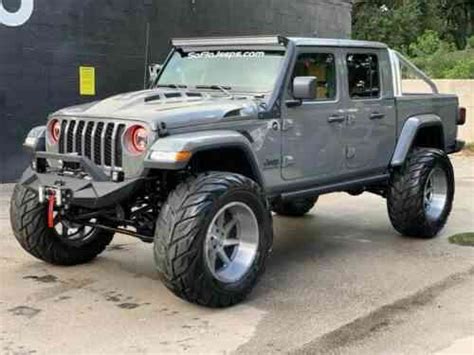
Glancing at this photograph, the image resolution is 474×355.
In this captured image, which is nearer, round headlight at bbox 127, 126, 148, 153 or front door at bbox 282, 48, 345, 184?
round headlight at bbox 127, 126, 148, 153

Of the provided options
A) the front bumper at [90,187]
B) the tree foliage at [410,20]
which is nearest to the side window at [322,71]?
the front bumper at [90,187]

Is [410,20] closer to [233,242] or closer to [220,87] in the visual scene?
[220,87]

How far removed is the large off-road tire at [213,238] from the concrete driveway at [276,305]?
0.64 ft

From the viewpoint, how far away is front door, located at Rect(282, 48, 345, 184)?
6105mm

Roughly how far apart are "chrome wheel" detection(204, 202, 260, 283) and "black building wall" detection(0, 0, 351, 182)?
5.88 meters

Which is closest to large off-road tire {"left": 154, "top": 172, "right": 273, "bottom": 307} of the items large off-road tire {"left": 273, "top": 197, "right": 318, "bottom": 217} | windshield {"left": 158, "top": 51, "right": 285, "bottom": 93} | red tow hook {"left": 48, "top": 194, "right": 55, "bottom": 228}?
red tow hook {"left": 48, "top": 194, "right": 55, "bottom": 228}

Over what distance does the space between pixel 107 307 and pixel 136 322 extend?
1.30 ft

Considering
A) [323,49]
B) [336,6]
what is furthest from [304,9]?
[323,49]

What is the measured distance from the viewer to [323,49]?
6.61m

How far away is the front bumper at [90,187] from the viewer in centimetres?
515

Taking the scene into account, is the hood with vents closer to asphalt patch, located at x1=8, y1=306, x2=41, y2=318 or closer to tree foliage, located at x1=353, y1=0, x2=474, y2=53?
asphalt patch, located at x1=8, y1=306, x2=41, y2=318

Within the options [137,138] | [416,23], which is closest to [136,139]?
[137,138]

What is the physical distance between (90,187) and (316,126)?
2.09 metres

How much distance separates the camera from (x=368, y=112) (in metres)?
6.99
